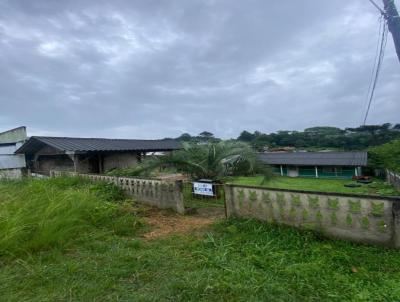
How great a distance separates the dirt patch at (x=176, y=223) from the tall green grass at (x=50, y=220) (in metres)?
0.45

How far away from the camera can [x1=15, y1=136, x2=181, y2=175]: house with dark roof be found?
13.0 m

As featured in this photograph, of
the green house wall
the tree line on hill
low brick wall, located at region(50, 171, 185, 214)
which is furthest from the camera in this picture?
the tree line on hill

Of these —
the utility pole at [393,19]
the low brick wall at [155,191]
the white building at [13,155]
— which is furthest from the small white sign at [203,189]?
the white building at [13,155]

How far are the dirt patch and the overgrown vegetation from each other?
1574 centimetres

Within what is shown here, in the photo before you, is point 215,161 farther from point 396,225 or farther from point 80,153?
point 80,153

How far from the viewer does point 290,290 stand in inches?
106

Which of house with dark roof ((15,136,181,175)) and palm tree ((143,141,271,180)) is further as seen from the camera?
house with dark roof ((15,136,181,175))

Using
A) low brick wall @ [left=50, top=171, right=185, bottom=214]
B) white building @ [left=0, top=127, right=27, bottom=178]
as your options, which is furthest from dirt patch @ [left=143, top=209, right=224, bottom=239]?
white building @ [left=0, top=127, right=27, bottom=178]

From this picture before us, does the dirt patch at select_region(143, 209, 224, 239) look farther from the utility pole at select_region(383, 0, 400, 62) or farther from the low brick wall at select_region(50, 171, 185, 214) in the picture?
the utility pole at select_region(383, 0, 400, 62)

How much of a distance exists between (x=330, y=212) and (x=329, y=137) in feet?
151

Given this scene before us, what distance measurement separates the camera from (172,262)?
11.2 feet

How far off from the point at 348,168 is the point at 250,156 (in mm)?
20212

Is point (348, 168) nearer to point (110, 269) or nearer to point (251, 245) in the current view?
point (251, 245)

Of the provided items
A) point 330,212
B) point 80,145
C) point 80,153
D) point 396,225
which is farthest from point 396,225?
point 80,145
